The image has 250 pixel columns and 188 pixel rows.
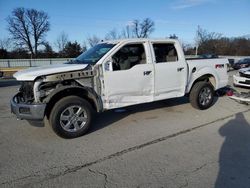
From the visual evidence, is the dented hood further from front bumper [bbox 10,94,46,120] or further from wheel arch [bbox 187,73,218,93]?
wheel arch [bbox 187,73,218,93]

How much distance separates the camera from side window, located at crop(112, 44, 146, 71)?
17.6 ft

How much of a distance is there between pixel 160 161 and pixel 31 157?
2.14m

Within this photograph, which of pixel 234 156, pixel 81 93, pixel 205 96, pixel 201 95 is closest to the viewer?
pixel 234 156

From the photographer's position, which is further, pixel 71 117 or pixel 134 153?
pixel 71 117

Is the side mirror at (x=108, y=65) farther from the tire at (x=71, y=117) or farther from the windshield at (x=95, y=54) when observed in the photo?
the tire at (x=71, y=117)

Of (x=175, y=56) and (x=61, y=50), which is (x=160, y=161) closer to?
(x=175, y=56)

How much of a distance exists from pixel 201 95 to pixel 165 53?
1.75 meters

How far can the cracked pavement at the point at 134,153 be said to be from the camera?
3.37m

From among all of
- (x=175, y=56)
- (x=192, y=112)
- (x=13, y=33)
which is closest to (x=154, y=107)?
(x=192, y=112)

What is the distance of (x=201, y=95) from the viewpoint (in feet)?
23.0

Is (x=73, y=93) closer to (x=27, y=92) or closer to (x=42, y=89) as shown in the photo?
(x=42, y=89)

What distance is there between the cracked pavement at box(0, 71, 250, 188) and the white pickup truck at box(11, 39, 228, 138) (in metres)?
0.53

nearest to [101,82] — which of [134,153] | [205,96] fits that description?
[134,153]

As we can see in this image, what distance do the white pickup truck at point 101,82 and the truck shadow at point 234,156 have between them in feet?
5.35
